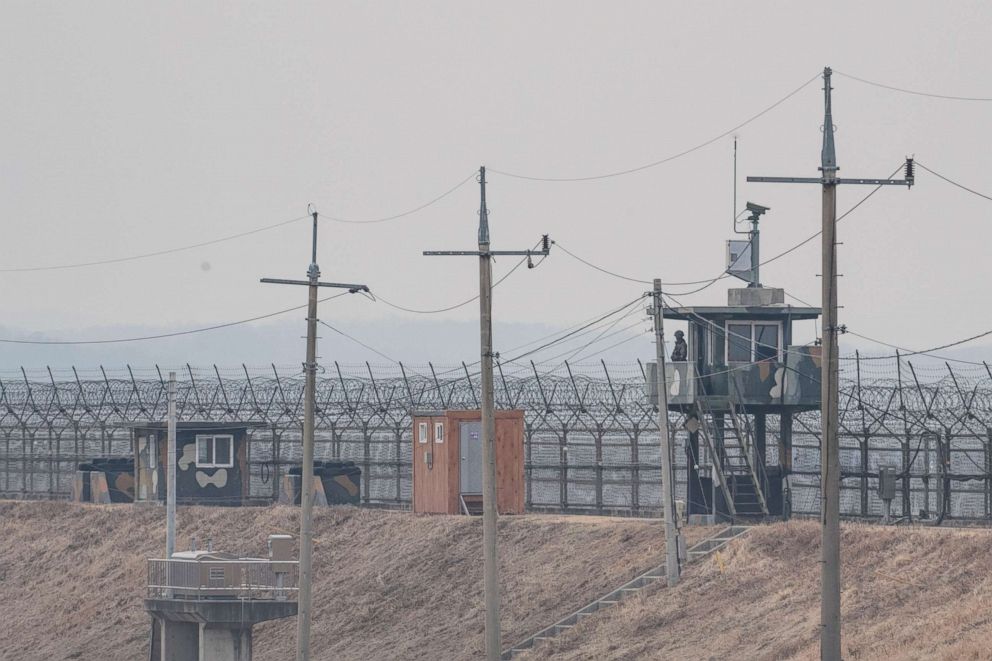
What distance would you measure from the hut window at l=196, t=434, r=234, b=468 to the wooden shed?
1033 cm

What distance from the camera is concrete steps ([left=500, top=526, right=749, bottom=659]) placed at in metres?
33.9

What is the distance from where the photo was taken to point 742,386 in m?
37.2

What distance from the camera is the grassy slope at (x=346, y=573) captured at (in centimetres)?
3656

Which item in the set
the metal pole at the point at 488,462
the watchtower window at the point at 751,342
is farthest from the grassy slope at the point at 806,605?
the watchtower window at the point at 751,342

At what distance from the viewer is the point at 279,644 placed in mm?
40625

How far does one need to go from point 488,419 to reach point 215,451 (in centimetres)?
2600

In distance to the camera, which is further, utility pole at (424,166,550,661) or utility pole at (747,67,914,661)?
utility pole at (424,166,550,661)

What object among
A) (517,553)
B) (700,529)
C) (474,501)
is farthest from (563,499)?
(700,529)

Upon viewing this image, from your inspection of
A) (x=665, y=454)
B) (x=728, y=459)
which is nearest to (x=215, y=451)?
(x=728, y=459)

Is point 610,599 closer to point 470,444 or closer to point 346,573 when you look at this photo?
point 470,444

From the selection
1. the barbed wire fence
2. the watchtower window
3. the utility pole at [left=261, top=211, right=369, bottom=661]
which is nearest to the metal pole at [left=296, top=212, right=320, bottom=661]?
the utility pole at [left=261, top=211, right=369, bottom=661]

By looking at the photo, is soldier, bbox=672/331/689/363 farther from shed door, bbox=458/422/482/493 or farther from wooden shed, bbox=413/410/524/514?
shed door, bbox=458/422/482/493

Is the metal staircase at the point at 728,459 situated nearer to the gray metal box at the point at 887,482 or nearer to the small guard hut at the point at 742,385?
the small guard hut at the point at 742,385

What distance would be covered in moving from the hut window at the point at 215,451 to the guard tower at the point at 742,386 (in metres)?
19.3
